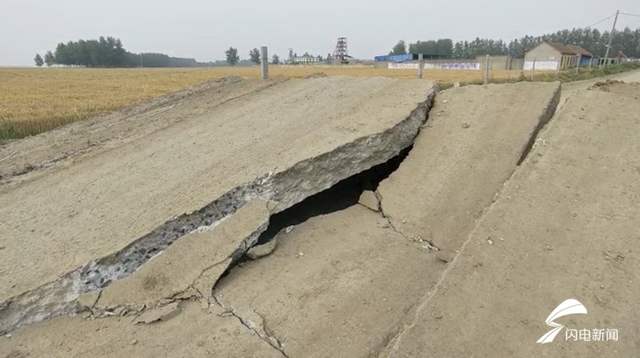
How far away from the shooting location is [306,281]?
3.84 metres

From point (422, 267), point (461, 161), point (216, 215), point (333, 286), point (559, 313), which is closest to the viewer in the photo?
point (559, 313)

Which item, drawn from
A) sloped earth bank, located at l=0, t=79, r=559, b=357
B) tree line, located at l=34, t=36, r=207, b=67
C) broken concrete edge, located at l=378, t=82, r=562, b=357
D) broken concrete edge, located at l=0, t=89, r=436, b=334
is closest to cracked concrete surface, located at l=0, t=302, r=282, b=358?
sloped earth bank, located at l=0, t=79, r=559, b=357

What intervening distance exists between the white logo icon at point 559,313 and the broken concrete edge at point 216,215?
2446 mm

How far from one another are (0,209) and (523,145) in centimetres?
580

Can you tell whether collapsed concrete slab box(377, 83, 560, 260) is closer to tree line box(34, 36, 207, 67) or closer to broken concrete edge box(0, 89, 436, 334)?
broken concrete edge box(0, 89, 436, 334)

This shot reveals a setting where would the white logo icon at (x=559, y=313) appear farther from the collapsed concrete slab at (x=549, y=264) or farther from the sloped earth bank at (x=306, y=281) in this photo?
the sloped earth bank at (x=306, y=281)

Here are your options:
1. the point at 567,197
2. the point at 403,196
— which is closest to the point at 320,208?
the point at 403,196

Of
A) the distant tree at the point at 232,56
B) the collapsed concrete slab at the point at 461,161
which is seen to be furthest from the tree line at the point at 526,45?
the collapsed concrete slab at the point at 461,161

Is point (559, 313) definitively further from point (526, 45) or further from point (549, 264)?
point (526, 45)

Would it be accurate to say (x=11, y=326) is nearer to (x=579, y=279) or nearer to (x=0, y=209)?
(x=0, y=209)

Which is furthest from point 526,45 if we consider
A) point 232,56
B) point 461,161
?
point 461,161

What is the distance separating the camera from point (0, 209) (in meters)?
4.80

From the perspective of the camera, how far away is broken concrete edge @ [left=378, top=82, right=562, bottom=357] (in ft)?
10.0

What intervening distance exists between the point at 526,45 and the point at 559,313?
123 m
